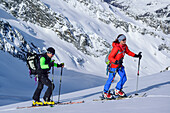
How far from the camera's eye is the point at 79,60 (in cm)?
3941

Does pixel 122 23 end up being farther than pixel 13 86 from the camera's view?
Yes

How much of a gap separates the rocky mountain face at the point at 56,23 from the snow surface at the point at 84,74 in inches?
63.6

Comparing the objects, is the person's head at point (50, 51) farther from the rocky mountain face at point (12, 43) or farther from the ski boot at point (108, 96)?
the rocky mountain face at point (12, 43)

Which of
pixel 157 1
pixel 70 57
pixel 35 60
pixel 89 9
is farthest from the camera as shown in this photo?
pixel 157 1

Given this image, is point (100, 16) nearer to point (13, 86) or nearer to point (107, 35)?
point (107, 35)

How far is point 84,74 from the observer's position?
33.1 meters

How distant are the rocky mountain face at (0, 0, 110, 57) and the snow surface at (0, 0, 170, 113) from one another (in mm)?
1615

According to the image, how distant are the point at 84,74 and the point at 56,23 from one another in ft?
53.6

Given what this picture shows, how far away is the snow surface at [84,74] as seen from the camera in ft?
18.3

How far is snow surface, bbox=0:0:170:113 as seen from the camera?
5.57m

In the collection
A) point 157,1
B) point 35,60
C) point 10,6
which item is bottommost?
point 35,60

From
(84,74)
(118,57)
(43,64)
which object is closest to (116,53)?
(118,57)

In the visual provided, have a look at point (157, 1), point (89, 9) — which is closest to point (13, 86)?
point (89, 9)

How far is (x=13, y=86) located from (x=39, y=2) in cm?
3102
